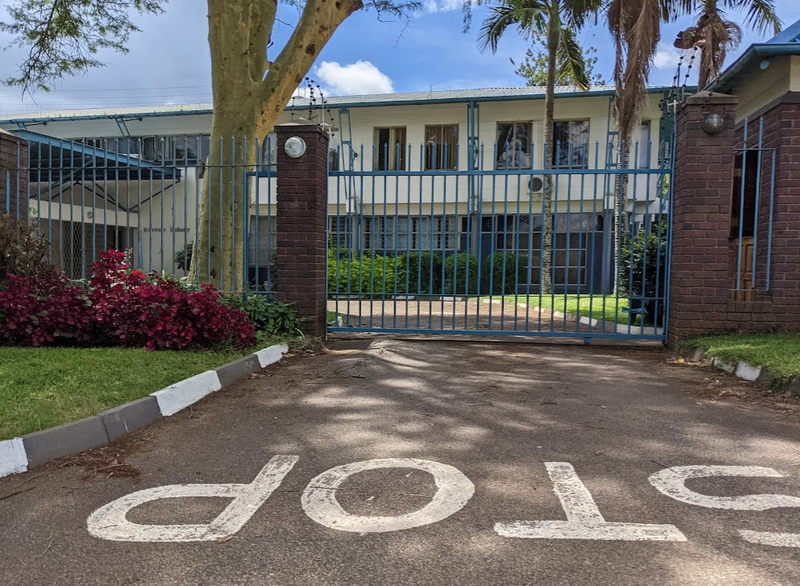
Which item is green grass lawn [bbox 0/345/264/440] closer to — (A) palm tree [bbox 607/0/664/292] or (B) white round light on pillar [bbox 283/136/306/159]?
(B) white round light on pillar [bbox 283/136/306/159]

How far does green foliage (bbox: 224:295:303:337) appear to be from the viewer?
24.9 feet

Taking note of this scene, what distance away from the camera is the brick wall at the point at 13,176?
832cm

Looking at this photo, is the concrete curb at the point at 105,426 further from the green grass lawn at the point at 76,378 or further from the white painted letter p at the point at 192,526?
the white painted letter p at the point at 192,526

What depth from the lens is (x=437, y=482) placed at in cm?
319

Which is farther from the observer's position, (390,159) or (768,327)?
(390,159)

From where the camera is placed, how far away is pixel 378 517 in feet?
9.14

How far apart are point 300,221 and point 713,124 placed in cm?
508

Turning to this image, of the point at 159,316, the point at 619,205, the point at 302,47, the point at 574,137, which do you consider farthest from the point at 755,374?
the point at 574,137

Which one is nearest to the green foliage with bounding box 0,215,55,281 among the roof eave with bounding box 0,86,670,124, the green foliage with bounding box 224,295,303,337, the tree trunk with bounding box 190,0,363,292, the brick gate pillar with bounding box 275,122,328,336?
the tree trunk with bounding box 190,0,363,292

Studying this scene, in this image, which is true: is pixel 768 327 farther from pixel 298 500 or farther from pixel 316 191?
pixel 298 500

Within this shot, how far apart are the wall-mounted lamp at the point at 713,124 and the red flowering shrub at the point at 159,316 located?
5.82m

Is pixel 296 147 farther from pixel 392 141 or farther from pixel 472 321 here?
pixel 392 141

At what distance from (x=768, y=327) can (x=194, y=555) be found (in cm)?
698

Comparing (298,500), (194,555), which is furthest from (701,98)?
(194,555)
